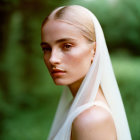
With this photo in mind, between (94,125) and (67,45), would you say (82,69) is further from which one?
(94,125)

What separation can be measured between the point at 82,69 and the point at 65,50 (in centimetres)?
17

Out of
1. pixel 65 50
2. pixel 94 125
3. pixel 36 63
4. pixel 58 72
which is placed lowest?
pixel 36 63

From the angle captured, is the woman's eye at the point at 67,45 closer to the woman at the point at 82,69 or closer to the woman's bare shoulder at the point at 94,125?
the woman at the point at 82,69

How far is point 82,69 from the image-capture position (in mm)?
1621

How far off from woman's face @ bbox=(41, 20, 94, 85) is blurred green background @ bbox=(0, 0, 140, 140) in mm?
2619

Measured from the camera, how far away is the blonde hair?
5.16 ft

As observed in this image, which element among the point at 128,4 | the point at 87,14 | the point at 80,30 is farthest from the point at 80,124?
the point at 128,4

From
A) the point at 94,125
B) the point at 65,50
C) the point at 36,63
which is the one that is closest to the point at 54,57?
the point at 65,50

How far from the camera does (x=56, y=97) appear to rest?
459cm

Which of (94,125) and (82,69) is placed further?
(82,69)

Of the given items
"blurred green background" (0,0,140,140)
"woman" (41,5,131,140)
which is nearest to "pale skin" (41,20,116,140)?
"woman" (41,5,131,140)

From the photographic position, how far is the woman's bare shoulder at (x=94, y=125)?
1.39 meters

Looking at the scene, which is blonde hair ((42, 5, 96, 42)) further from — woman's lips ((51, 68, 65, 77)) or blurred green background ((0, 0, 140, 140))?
blurred green background ((0, 0, 140, 140))

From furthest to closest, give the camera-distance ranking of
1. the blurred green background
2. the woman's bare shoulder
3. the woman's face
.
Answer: the blurred green background → the woman's face → the woman's bare shoulder
